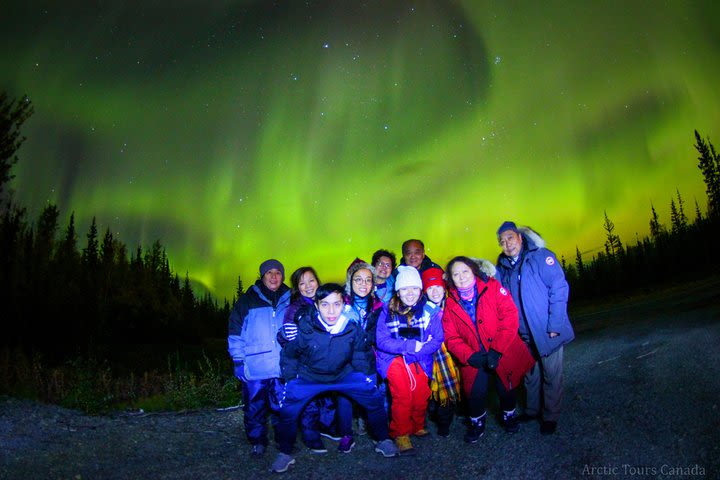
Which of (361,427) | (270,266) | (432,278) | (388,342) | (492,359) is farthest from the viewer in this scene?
(270,266)

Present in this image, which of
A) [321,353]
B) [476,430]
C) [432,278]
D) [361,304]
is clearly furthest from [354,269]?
[476,430]

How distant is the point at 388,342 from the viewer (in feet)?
16.3

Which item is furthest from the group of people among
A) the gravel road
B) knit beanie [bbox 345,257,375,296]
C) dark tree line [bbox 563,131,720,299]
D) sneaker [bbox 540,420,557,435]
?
dark tree line [bbox 563,131,720,299]

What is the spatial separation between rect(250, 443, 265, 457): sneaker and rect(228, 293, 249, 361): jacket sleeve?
0.99 meters

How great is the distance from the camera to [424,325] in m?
5.04

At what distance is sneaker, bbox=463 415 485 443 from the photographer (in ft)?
15.7

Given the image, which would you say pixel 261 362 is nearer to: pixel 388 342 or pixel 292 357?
pixel 292 357

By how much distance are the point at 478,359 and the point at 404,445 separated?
1201mm

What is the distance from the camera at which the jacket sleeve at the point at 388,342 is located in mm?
4930

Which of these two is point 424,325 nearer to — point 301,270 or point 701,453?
point 301,270

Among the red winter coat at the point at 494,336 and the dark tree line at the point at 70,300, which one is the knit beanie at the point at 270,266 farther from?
the dark tree line at the point at 70,300

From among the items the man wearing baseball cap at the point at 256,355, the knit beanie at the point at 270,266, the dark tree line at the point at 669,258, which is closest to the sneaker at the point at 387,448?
the man wearing baseball cap at the point at 256,355

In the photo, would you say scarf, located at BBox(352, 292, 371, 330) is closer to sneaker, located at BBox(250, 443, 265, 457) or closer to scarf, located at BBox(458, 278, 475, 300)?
scarf, located at BBox(458, 278, 475, 300)

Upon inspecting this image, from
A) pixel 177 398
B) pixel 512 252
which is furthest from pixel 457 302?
pixel 177 398
